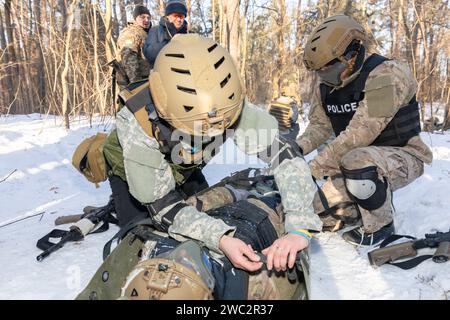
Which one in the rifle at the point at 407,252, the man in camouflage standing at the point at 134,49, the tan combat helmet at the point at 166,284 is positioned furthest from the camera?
the man in camouflage standing at the point at 134,49

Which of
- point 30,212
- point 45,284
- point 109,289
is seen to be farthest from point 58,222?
point 109,289

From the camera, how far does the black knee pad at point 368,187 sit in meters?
2.20

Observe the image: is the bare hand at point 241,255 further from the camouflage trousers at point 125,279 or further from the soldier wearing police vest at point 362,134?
the soldier wearing police vest at point 362,134

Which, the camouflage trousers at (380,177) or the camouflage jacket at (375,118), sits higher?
the camouflage jacket at (375,118)

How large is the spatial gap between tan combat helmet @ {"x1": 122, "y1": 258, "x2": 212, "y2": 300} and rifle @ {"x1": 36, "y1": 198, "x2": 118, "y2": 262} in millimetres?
1334

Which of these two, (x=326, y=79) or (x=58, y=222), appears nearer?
(x=326, y=79)

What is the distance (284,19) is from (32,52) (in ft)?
47.6

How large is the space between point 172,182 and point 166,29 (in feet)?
7.91

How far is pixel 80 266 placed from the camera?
7.06ft

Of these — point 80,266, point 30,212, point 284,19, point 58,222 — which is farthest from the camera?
point 284,19

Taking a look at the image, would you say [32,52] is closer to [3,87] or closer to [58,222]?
[3,87]

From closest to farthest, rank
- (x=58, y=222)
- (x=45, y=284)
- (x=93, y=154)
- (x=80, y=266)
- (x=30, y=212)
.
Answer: (x=45, y=284) < (x=80, y=266) < (x=93, y=154) < (x=58, y=222) < (x=30, y=212)

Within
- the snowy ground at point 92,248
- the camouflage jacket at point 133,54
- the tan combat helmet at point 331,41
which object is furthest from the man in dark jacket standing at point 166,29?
the tan combat helmet at point 331,41

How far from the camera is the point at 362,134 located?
237cm
